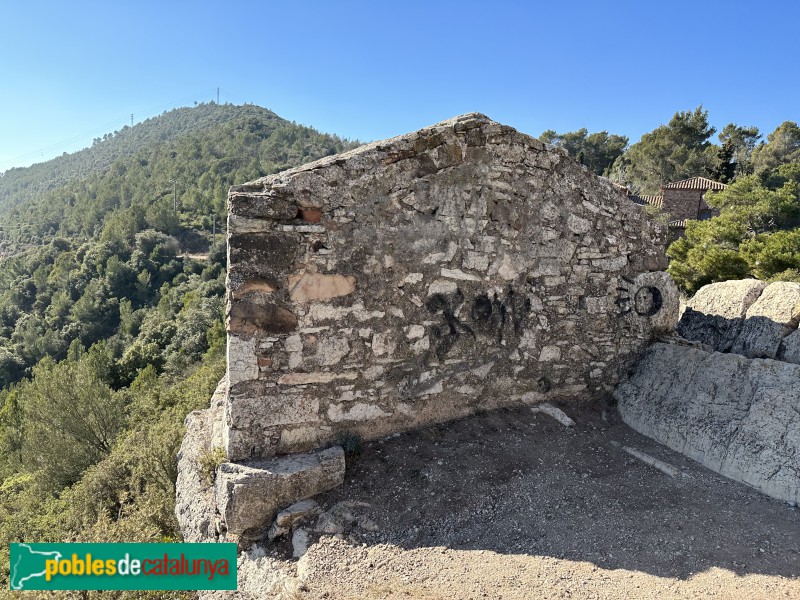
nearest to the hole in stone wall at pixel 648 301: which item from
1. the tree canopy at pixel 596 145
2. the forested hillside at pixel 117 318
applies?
the forested hillside at pixel 117 318

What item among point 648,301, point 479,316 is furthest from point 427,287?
point 648,301

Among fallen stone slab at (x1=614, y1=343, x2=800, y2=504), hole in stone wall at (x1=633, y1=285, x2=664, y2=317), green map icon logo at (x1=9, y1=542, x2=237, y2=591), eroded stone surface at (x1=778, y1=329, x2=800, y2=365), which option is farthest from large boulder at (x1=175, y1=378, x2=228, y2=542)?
eroded stone surface at (x1=778, y1=329, x2=800, y2=365)

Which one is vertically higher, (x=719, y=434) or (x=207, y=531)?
(x=719, y=434)

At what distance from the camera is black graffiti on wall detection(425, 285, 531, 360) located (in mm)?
4215

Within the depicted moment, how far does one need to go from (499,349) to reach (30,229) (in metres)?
99.2

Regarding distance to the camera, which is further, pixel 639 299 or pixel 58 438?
pixel 58 438

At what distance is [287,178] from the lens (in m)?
3.62

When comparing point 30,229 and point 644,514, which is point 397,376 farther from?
point 30,229

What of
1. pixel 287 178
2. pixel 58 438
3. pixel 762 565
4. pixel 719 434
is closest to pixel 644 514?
pixel 762 565

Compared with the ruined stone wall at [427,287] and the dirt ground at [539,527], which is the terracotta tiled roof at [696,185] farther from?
the dirt ground at [539,527]

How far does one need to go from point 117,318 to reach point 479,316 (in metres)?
54.5

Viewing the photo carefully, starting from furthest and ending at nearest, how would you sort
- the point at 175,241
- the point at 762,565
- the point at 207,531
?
the point at 175,241
the point at 207,531
the point at 762,565

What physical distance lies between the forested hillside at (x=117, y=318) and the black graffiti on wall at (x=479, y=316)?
10.3 ft

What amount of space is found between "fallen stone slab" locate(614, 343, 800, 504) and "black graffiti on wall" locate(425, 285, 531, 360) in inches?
59.9
